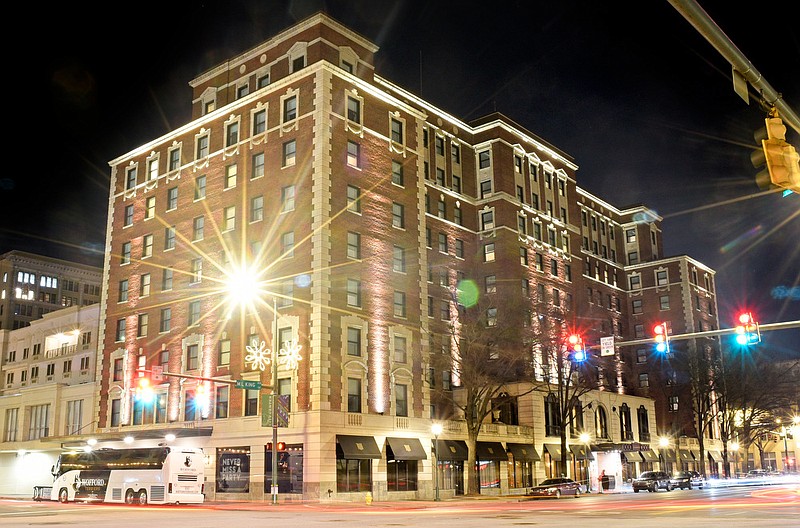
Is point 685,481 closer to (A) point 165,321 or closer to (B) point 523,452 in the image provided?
(B) point 523,452

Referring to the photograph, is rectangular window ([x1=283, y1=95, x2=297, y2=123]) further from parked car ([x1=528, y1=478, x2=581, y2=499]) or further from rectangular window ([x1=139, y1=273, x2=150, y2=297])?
parked car ([x1=528, y1=478, x2=581, y2=499])

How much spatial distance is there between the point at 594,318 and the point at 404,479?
4128cm

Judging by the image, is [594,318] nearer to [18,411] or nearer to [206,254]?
[206,254]

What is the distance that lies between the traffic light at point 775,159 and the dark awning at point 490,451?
5103 centimetres

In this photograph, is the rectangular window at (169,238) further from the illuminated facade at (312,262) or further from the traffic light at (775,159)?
the traffic light at (775,159)

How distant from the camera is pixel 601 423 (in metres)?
81.4

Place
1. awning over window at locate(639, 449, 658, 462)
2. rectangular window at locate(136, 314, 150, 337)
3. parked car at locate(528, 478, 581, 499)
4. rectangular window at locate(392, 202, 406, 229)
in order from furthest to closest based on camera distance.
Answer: awning over window at locate(639, 449, 658, 462) < rectangular window at locate(136, 314, 150, 337) < rectangular window at locate(392, 202, 406, 229) < parked car at locate(528, 478, 581, 499)

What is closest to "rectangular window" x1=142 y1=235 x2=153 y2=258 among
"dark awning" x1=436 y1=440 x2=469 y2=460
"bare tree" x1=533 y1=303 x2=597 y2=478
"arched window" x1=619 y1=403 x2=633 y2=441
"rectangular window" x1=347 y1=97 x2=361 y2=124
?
"rectangular window" x1=347 y1=97 x2=361 y2=124

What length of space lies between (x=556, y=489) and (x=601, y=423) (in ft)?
86.9

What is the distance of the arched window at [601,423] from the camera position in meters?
Result: 80.1

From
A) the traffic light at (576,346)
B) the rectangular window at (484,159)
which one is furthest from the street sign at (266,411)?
the rectangular window at (484,159)

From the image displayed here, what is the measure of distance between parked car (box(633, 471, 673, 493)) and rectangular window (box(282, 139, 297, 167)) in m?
40.0

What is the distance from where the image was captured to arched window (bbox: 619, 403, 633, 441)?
85.0 metres

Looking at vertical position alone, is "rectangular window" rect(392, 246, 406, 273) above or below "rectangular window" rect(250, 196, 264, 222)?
below
